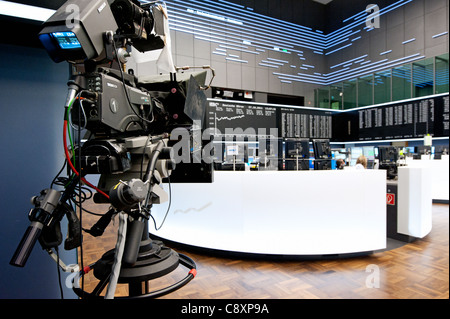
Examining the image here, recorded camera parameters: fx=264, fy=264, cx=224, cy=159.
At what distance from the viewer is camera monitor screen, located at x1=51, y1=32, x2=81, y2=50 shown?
0.62 meters

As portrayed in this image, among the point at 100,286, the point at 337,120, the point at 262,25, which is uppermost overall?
the point at 262,25

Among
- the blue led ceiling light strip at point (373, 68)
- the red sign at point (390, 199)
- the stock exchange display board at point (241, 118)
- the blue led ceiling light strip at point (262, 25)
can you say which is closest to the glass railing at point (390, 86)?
the blue led ceiling light strip at point (373, 68)

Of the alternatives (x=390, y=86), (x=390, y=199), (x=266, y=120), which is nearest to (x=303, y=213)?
(x=390, y=199)

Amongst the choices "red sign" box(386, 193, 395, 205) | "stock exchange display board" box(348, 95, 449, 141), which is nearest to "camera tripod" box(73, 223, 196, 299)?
"red sign" box(386, 193, 395, 205)

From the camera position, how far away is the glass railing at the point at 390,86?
16.9ft

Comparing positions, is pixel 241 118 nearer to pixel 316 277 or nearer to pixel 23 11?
pixel 316 277

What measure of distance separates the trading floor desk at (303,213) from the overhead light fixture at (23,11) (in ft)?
6.91

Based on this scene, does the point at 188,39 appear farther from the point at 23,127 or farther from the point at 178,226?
the point at 23,127

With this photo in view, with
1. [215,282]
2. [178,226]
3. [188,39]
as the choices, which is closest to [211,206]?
[178,226]

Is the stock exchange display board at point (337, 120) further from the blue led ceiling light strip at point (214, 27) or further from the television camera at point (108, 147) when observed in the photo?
the television camera at point (108, 147)

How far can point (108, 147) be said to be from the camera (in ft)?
2.21

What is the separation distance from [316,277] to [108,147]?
7.29ft

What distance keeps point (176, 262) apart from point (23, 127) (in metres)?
1.01
